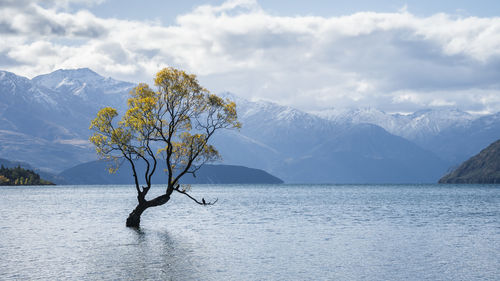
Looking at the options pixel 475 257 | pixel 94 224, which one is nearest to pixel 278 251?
pixel 475 257

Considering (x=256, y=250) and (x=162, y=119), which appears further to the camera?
(x=162, y=119)

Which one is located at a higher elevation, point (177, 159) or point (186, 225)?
point (177, 159)

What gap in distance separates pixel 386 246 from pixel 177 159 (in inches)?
1345

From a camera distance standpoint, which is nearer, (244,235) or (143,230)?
(244,235)

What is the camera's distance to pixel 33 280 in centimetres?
3853

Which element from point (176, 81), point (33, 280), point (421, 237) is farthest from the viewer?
point (176, 81)

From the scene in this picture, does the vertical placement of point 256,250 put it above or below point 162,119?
below

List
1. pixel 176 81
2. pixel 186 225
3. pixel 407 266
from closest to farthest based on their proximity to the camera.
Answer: pixel 407 266, pixel 176 81, pixel 186 225

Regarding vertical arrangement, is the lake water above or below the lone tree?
below

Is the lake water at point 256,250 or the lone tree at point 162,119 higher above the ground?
the lone tree at point 162,119

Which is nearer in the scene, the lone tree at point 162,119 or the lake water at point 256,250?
the lake water at point 256,250

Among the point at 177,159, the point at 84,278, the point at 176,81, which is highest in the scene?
the point at 176,81

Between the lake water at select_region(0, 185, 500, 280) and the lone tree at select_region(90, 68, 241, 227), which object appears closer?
the lake water at select_region(0, 185, 500, 280)

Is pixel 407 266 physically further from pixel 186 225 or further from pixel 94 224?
pixel 94 224
